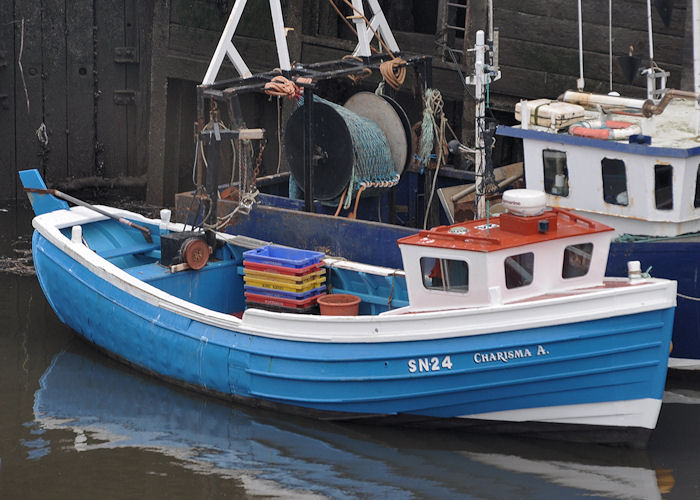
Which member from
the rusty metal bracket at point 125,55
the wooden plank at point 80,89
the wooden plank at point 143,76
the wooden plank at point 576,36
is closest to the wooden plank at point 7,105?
the wooden plank at point 80,89

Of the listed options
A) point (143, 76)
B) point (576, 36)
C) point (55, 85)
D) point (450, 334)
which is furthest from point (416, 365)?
point (55, 85)

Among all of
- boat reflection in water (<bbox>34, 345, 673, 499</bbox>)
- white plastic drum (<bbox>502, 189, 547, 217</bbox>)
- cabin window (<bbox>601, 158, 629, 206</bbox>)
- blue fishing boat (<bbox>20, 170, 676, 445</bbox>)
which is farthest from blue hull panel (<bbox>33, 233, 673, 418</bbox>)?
cabin window (<bbox>601, 158, 629, 206</bbox>)

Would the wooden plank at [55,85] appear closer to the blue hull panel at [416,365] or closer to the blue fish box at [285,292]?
the blue hull panel at [416,365]

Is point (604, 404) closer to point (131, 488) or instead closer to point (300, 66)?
point (131, 488)

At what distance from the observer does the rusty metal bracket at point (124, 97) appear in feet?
50.2

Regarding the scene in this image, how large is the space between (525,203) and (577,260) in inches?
22.2

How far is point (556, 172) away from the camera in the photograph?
32.1 feet

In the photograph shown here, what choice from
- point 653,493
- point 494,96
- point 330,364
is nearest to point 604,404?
point 653,493

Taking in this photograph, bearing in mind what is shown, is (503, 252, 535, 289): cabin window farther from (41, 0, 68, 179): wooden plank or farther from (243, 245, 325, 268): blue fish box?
(41, 0, 68, 179): wooden plank

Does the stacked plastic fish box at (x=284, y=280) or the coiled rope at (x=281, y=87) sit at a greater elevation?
the coiled rope at (x=281, y=87)

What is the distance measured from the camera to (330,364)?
8.91 metres

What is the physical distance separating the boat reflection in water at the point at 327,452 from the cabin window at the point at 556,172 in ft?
7.10

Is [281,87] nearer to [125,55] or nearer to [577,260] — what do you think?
[577,260]

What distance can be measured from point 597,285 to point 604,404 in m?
0.85
